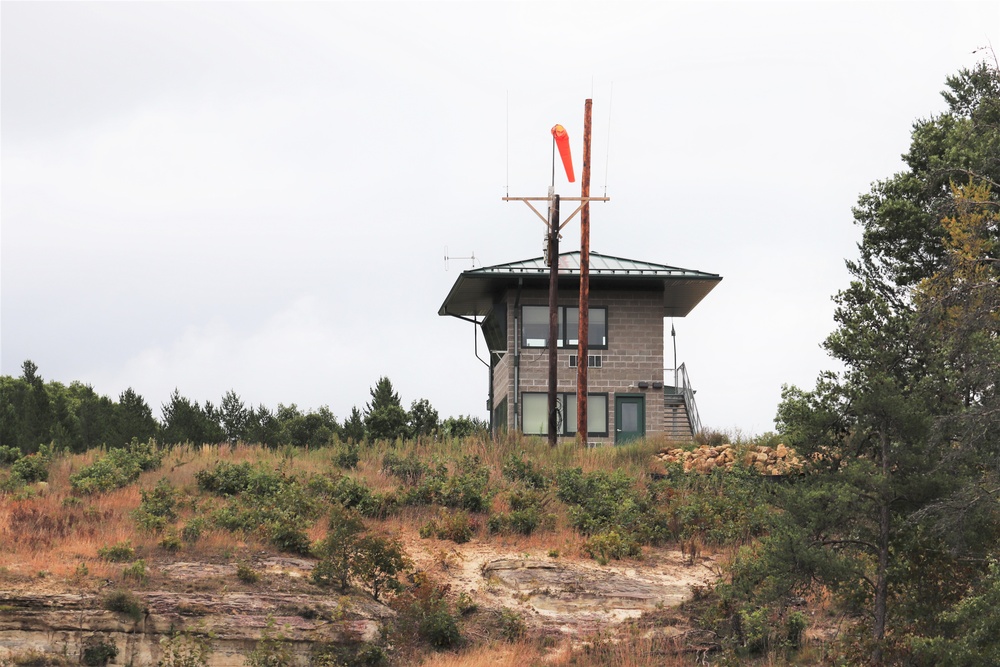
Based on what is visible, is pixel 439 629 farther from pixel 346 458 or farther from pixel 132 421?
pixel 132 421

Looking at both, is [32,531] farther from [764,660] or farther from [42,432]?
[42,432]

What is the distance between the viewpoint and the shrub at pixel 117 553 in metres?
22.7

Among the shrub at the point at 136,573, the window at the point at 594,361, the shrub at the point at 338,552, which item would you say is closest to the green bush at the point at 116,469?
the shrub at the point at 136,573

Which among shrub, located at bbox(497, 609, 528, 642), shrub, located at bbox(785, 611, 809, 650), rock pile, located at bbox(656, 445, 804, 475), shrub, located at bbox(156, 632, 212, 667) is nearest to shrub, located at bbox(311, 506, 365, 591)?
shrub, located at bbox(156, 632, 212, 667)

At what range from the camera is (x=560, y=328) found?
42062 mm

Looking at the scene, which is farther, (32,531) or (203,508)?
(203,508)

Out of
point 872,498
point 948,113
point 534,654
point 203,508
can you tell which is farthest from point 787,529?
point 948,113

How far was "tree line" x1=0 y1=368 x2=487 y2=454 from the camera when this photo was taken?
1687 inches

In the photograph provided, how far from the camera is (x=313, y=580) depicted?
2308 cm

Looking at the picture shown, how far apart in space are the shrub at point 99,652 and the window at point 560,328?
75.6 ft

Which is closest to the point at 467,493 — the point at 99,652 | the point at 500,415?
the point at 99,652

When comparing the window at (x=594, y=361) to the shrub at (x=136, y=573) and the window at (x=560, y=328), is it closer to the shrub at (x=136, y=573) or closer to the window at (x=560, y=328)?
the window at (x=560, y=328)

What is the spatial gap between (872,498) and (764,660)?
4194 mm

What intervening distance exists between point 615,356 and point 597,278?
2784mm
